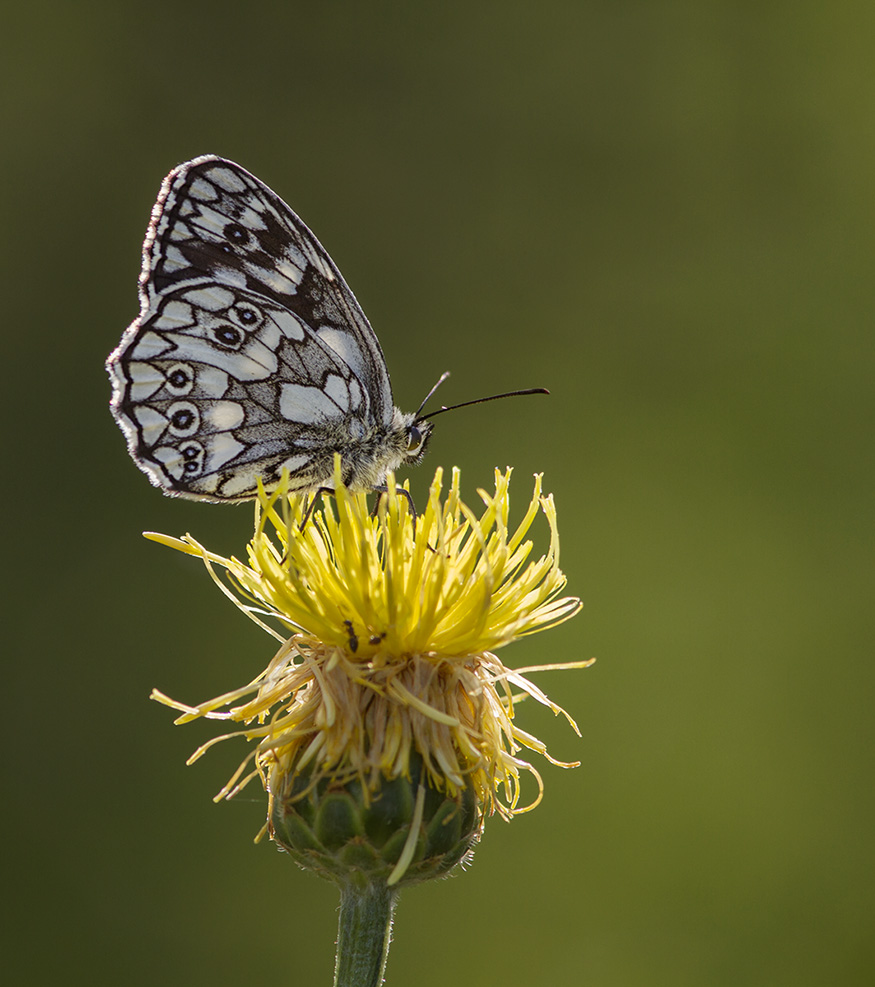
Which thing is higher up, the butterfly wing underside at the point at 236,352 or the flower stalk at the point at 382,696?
the butterfly wing underside at the point at 236,352

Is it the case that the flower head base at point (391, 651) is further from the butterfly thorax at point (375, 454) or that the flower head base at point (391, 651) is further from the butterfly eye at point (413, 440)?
the butterfly eye at point (413, 440)

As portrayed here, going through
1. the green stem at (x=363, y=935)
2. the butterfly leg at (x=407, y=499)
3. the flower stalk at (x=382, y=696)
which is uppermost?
the butterfly leg at (x=407, y=499)

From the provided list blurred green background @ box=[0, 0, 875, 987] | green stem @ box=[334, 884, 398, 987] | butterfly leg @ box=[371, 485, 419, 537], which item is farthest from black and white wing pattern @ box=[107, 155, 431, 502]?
blurred green background @ box=[0, 0, 875, 987]

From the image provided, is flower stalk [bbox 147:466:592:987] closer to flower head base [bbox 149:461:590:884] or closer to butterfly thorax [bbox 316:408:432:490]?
flower head base [bbox 149:461:590:884]

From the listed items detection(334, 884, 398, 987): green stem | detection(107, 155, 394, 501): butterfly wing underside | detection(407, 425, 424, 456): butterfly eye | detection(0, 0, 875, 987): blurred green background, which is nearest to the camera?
detection(334, 884, 398, 987): green stem

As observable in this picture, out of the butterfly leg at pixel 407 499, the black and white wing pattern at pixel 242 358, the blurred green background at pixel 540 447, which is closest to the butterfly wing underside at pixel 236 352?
the black and white wing pattern at pixel 242 358

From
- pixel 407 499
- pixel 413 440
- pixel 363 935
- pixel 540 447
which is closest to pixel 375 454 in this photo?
pixel 413 440

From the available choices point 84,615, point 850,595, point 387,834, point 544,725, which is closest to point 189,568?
point 84,615

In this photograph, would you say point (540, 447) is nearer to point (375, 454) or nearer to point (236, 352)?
point (375, 454)
